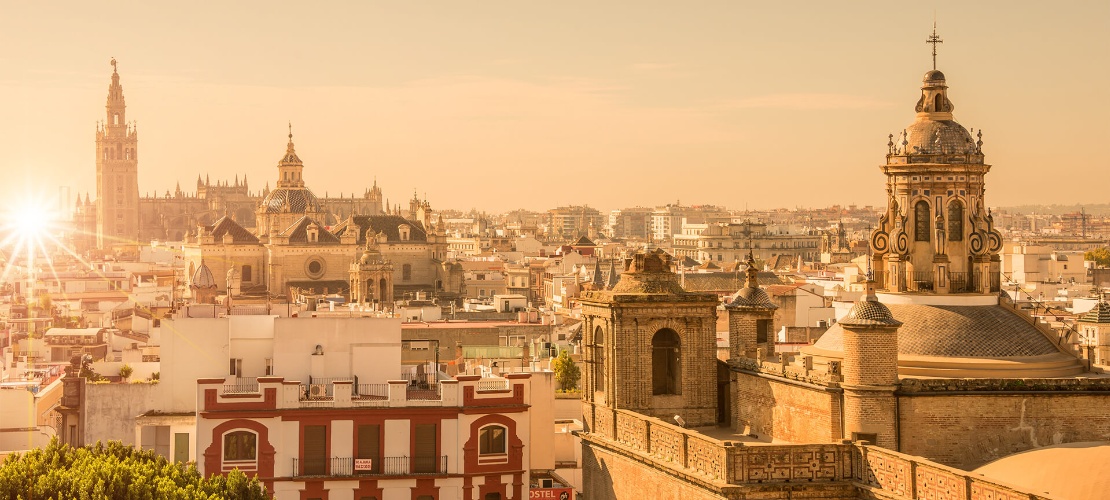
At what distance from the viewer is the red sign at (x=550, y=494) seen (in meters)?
33.9

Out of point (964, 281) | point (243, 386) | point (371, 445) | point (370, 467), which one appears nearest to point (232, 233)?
point (243, 386)

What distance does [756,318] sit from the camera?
3033 centimetres

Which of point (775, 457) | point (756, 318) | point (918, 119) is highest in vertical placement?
point (918, 119)

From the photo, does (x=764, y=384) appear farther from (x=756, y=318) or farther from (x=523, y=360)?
(x=523, y=360)

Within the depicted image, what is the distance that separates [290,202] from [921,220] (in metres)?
98.6

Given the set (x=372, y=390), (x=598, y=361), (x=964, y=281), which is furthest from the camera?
(x=372, y=390)

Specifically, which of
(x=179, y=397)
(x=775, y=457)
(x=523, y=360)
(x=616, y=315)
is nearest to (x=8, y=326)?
(x=523, y=360)

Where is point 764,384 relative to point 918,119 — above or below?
below

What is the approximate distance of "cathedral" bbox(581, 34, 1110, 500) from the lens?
2408 centimetres

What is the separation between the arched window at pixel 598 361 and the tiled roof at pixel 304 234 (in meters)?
83.3

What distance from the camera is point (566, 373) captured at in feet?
179

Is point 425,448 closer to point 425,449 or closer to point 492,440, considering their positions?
point 425,449

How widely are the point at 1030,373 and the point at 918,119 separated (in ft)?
16.1

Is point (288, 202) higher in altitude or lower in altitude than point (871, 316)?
higher
